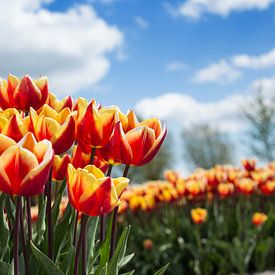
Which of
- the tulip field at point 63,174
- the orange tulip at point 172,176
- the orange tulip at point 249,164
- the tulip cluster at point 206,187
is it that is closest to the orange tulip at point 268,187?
the tulip cluster at point 206,187

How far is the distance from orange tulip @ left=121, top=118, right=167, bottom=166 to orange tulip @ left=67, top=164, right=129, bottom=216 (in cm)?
17

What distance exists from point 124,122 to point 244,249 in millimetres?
4831

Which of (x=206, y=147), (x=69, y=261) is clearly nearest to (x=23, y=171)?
(x=69, y=261)

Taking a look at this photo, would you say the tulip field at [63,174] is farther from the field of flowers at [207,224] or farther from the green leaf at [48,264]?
the field of flowers at [207,224]

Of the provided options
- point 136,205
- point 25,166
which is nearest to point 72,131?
point 25,166

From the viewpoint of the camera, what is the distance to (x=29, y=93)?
5.75ft

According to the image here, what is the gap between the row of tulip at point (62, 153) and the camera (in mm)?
1215

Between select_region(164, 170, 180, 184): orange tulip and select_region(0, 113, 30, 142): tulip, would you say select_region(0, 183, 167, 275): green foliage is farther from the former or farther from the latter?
select_region(164, 170, 180, 184): orange tulip

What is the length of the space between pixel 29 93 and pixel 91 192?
1.92 ft

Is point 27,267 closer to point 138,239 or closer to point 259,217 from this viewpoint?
point 259,217

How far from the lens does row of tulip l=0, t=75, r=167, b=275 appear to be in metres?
1.21

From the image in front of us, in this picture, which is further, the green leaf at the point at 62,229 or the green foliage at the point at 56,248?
the green leaf at the point at 62,229

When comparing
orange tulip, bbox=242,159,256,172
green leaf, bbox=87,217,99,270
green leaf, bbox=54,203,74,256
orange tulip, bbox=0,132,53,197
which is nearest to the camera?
orange tulip, bbox=0,132,53,197

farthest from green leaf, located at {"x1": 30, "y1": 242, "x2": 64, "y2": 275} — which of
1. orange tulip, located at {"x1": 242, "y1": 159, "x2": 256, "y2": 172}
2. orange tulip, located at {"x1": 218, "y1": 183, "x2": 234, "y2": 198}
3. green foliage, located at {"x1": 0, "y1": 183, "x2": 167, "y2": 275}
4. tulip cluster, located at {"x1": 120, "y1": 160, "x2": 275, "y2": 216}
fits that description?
orange tulip, located at {"x1": 242, "y1": 159, "x2": 256, "y2": 172}
